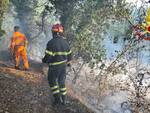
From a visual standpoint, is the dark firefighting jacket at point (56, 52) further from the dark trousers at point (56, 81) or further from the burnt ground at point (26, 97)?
the burnt ground at point (26, 97)

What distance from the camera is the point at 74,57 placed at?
667 inches

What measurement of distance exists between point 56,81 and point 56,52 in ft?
2.82

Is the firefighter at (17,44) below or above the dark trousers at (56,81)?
above

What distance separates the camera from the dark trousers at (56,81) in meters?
9.42

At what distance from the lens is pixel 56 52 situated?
30.7ft

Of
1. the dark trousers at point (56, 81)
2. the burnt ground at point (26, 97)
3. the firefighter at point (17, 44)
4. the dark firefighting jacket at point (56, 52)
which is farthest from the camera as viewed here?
the firefighter at point (17, 44)

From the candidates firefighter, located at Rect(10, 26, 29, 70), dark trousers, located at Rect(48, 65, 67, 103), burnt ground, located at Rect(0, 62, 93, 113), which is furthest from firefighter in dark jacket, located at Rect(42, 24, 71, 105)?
firefighter, located at Rect(10, 26, 29, 70)

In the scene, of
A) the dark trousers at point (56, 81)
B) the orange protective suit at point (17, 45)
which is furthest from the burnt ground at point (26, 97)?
the orange protective suit at point (17, 45)

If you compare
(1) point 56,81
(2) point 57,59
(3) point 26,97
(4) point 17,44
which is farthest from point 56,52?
(4) point 17,44

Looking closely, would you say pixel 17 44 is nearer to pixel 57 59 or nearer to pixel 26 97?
pixel 26 97

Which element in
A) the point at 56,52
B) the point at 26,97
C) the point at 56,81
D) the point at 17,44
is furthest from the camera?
the point at 17,44

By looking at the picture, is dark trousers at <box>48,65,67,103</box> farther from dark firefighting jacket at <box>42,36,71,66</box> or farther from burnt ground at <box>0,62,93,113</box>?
burnt ground at <box>0,62,93,113</box>

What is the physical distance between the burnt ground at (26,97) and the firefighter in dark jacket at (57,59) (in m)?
0.43

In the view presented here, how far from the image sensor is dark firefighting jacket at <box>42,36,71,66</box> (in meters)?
9.23
